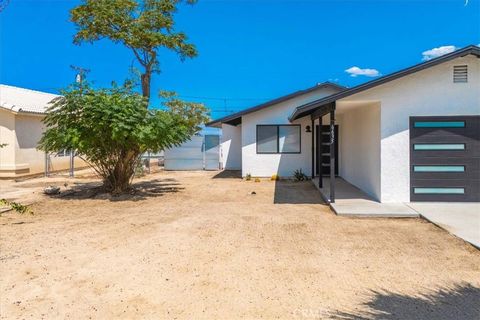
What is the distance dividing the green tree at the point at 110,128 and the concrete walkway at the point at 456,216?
6.92m

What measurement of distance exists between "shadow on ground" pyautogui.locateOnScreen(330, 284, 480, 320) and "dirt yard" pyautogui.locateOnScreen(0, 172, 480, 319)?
0.01 metres

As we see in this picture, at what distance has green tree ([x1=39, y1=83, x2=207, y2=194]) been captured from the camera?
9750 millimetres

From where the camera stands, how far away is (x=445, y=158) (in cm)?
866

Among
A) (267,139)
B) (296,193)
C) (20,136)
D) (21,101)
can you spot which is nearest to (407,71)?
(296,193)

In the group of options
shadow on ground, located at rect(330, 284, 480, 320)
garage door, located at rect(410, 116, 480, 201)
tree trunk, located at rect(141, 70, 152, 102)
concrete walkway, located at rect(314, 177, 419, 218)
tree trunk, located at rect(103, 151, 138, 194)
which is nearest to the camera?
shadow on ground, located at rect(330, 284, 480, 320)

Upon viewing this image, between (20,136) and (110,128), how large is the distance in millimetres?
9347

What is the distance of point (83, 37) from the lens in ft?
44.5

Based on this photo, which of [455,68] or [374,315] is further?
[455,68]

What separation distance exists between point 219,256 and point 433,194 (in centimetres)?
608

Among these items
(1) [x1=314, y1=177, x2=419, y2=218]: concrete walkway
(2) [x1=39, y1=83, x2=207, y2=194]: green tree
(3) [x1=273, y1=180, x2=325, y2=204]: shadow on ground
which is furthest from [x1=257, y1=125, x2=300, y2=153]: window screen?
(1) [x1=314, y1=177, x2=419, y2=218]: concrete walkway

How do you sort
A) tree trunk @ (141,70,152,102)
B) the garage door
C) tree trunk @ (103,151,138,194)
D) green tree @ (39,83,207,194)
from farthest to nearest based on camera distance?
tree trunk @ (141,70,152,102), tree trunk @ (103,151,138,194), green tree @ (39,83,207,194), the garage door

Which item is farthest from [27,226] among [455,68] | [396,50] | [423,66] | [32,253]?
[396,50]

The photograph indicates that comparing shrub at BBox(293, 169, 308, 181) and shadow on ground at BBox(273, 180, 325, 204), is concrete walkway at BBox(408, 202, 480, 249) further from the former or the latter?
shrub at BBox(293, 169, 308, 181)

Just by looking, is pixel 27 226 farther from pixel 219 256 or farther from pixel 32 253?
pixel 219 256
